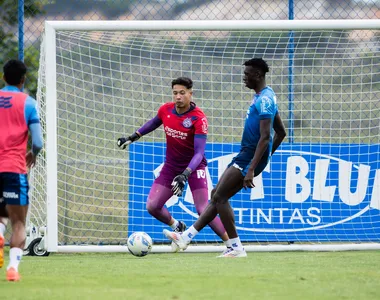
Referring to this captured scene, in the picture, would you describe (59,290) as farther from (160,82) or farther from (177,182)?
(160,82)

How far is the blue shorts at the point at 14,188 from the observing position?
712cm

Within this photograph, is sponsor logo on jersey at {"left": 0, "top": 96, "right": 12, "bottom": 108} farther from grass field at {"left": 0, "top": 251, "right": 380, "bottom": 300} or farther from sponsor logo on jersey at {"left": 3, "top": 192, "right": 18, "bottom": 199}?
grass field at {"left": 0, "top": 251, "right": 380, "bottom": 300}

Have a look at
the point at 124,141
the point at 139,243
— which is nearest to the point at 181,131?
the point at 124,141

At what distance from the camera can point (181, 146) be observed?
1021 centimetres

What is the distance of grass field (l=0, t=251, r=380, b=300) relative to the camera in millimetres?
6102

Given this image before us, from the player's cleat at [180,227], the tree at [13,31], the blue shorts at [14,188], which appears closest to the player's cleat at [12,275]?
the blue shorts at [14,188]

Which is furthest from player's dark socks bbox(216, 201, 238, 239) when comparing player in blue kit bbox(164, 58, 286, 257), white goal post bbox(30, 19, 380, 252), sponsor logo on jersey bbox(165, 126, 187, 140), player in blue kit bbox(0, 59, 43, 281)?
player in blue kit bbox(0, 59, 43, 281)

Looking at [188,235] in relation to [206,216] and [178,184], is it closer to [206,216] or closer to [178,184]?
[206,216]

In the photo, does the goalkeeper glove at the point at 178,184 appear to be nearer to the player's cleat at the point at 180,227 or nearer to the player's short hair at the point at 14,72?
the player's cleat at the point at 180,227

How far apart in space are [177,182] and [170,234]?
569 millimetres

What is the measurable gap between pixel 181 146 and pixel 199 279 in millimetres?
3407

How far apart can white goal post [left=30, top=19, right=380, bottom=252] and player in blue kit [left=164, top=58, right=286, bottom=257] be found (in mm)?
1631

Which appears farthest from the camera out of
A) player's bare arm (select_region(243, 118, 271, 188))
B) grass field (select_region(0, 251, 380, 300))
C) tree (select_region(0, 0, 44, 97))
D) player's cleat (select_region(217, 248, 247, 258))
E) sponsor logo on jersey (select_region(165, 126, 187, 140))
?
tree (select_region(0, 0, 44, 97))

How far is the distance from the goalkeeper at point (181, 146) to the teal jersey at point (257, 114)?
72 centimetres
